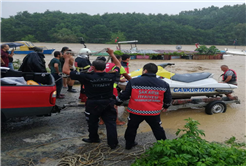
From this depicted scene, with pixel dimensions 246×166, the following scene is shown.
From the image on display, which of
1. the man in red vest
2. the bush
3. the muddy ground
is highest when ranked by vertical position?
the man in red vest

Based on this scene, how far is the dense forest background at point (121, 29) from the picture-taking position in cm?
6644

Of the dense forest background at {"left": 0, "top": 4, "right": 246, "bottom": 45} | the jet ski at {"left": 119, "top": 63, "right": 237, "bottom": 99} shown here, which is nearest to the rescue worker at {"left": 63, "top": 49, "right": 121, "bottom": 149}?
the jet ski at {"left": 119, "top": 63, "right": 237, "bottom": 99}

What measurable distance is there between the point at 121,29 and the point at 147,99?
248 feet

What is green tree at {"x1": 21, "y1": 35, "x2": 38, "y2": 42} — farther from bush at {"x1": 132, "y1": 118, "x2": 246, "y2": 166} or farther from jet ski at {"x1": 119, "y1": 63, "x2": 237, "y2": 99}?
bush at {"x1": 132, "y1": 118, "x2": 246, "y2": 166}

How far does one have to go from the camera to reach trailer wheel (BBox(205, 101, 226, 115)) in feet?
19.7

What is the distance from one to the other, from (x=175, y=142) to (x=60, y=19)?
272 feet

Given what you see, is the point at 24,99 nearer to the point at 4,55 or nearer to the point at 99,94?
the point at 99,94

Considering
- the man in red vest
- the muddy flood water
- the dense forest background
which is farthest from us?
the dense forest background

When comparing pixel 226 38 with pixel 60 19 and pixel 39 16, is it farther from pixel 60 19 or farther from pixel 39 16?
pixel 39 16

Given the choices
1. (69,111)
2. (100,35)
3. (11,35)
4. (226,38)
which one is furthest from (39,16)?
(69,111)

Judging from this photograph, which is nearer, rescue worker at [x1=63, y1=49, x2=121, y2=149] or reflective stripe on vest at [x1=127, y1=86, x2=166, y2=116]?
reflective stripe on vest at [x1=127, y1=86, x2=166, y2=116]

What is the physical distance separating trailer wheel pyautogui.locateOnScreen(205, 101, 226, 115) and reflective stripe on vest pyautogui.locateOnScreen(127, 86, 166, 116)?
3150 millimetres

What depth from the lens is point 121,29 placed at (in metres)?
76.4

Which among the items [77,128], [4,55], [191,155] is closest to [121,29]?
[4,55]
